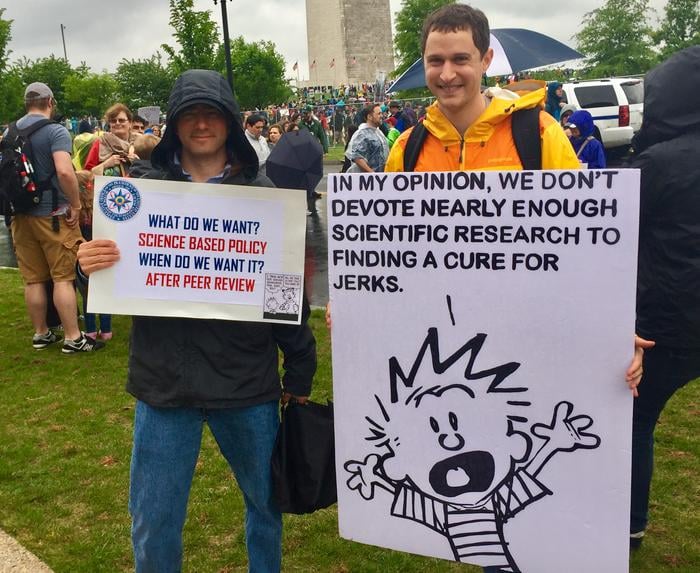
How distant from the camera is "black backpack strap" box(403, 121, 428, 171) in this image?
2533 mm

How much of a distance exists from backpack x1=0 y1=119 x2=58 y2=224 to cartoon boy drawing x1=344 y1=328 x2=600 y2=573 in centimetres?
430

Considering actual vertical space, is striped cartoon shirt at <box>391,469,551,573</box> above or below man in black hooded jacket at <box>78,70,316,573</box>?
below

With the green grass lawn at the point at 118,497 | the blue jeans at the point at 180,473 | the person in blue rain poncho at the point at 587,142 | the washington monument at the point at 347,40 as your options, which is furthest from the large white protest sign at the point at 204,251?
the washington monument at the point at 347,40

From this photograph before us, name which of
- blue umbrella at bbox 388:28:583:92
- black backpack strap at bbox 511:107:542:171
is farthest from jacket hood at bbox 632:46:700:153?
blue umbrella at bbox 388:28:583:92

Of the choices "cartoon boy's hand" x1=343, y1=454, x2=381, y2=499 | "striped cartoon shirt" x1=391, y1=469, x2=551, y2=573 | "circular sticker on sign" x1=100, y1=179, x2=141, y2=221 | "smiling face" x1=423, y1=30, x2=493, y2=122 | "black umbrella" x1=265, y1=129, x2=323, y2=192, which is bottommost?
"striped cartoon shirt" x1=391, y1=469, x2=551, y2=573

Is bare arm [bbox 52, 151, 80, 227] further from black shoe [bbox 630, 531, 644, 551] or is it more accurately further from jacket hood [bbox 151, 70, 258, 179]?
black shoe [bbox 630, 531, 644, 551]

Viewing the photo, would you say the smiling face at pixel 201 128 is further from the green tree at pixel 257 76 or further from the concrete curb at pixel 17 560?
the green tree at pixel 257 76

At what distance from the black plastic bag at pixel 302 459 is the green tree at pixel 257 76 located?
2109 inches

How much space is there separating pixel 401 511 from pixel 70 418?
3293 mm

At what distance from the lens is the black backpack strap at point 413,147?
253 centimetres

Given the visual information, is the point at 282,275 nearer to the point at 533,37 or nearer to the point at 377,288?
the point at 377,288

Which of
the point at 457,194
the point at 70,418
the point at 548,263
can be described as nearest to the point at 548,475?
the point at 548,263

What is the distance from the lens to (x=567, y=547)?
7.38ft

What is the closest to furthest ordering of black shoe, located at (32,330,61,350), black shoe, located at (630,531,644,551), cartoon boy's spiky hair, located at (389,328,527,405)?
cartoon boy's spiky hair, located at (389,328,527,405)
black shoe, located at (630,531,644,551)
black shoe, located at (32,330,61,350)
